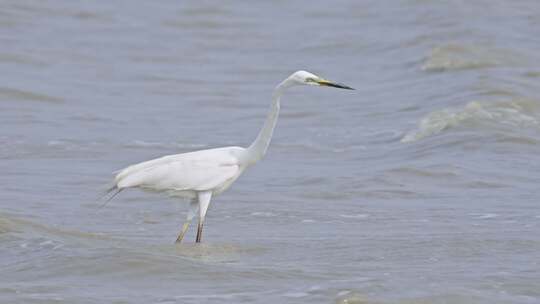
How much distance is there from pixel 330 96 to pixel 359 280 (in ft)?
31.5

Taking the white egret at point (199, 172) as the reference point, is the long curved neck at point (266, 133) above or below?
above

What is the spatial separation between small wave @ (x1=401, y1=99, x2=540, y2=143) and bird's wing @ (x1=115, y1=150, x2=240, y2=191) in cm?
487

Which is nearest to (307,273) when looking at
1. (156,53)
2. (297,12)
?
(156,53)

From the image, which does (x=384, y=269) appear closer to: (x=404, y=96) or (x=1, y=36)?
(x=404, y=96)

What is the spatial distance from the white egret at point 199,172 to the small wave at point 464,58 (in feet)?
31.3

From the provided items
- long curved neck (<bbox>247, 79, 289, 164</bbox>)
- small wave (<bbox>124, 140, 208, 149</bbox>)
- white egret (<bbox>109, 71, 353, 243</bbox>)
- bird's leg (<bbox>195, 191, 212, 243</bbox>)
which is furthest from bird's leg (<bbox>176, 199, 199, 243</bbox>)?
small wave (<bbox>124, 140, 208, 149</bbox>)

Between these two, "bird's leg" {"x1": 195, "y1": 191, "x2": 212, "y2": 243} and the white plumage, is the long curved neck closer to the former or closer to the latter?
the white plumage

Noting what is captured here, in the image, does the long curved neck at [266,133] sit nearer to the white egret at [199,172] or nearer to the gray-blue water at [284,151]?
the white egret at [199,172]

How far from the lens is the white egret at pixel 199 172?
28.9 ft

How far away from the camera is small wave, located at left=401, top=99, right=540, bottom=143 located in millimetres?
13864

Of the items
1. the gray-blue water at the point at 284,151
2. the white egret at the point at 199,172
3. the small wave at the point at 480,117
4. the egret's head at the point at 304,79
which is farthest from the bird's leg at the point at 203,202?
the small wave at the point at 480,117

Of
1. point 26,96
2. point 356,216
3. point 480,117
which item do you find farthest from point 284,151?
point 26,96

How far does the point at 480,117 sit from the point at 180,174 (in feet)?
20.1

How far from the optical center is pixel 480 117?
46.6ft
